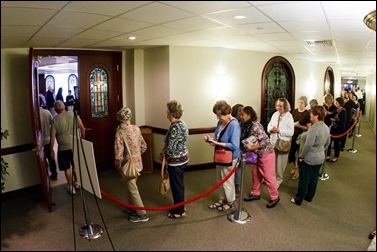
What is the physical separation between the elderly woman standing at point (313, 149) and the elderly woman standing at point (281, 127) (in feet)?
1.60

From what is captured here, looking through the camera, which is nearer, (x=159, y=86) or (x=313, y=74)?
(x=159, y=86)

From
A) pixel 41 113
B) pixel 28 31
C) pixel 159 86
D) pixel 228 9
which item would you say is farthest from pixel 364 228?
pixel 41 113

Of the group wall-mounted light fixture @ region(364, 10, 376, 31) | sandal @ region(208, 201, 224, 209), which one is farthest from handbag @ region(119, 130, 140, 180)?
wall-mounted light fixture @ region(364, 10, 376, 31)

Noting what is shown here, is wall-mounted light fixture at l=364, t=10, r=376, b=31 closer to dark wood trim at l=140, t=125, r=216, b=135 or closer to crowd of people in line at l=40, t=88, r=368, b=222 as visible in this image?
crowd of people in line at l=40, t=88, r=368, b=222

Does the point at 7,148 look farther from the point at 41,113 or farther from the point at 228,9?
the point at 228,9

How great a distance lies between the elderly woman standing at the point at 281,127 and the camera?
398 centimetres

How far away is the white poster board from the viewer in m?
2.73

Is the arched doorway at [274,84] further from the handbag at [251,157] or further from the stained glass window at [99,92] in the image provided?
the stained glass window at [99,92]

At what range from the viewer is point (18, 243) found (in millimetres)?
2145

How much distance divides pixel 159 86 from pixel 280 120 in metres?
2.27

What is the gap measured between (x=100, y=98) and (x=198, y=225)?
3.21 meters

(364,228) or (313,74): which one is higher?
(313,74)

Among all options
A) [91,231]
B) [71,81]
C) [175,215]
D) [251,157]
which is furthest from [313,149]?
[71,81]

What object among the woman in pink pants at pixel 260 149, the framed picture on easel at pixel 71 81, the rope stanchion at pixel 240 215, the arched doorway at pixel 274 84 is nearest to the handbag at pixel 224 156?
the rope stanchion at pixel 240 215
